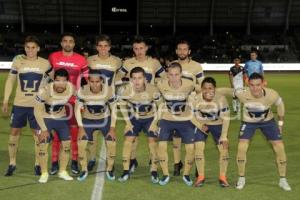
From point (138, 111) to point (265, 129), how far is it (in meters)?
1.99

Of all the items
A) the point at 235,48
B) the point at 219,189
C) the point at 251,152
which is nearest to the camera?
the point at 219,189

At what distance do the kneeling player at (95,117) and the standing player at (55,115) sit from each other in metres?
0.20

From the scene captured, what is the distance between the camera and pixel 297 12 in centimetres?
4797

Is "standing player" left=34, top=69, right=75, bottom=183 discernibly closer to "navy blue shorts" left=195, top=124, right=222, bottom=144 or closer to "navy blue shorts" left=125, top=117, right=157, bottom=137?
"navy blue shorts" left=125, top=117, right=157, bottom=137

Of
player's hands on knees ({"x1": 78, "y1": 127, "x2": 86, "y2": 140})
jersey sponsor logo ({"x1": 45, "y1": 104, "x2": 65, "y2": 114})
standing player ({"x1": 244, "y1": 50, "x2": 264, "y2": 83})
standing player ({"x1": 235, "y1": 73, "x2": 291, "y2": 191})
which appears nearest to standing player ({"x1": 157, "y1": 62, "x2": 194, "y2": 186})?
standing player ({"x1": 235, "y1": 73, "x2": 291, "y2": 191})

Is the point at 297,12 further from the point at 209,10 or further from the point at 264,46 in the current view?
Answer: the point at 209,10

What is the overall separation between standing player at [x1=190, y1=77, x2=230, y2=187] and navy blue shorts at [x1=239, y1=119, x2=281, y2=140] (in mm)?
269

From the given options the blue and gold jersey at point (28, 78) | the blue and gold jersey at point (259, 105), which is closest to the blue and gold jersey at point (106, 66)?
the blue and gold jersey at point (28, 78)

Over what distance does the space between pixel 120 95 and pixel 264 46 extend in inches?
1651

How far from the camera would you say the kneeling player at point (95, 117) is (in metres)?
7.43

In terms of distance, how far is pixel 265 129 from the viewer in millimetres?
7098

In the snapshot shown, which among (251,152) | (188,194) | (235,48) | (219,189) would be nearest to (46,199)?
(188,194)

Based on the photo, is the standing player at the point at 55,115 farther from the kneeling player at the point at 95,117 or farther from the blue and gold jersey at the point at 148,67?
the blue and gold jersey at the point at 148,67

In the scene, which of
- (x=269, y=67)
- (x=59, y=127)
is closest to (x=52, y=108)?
(x=59, y=127)
